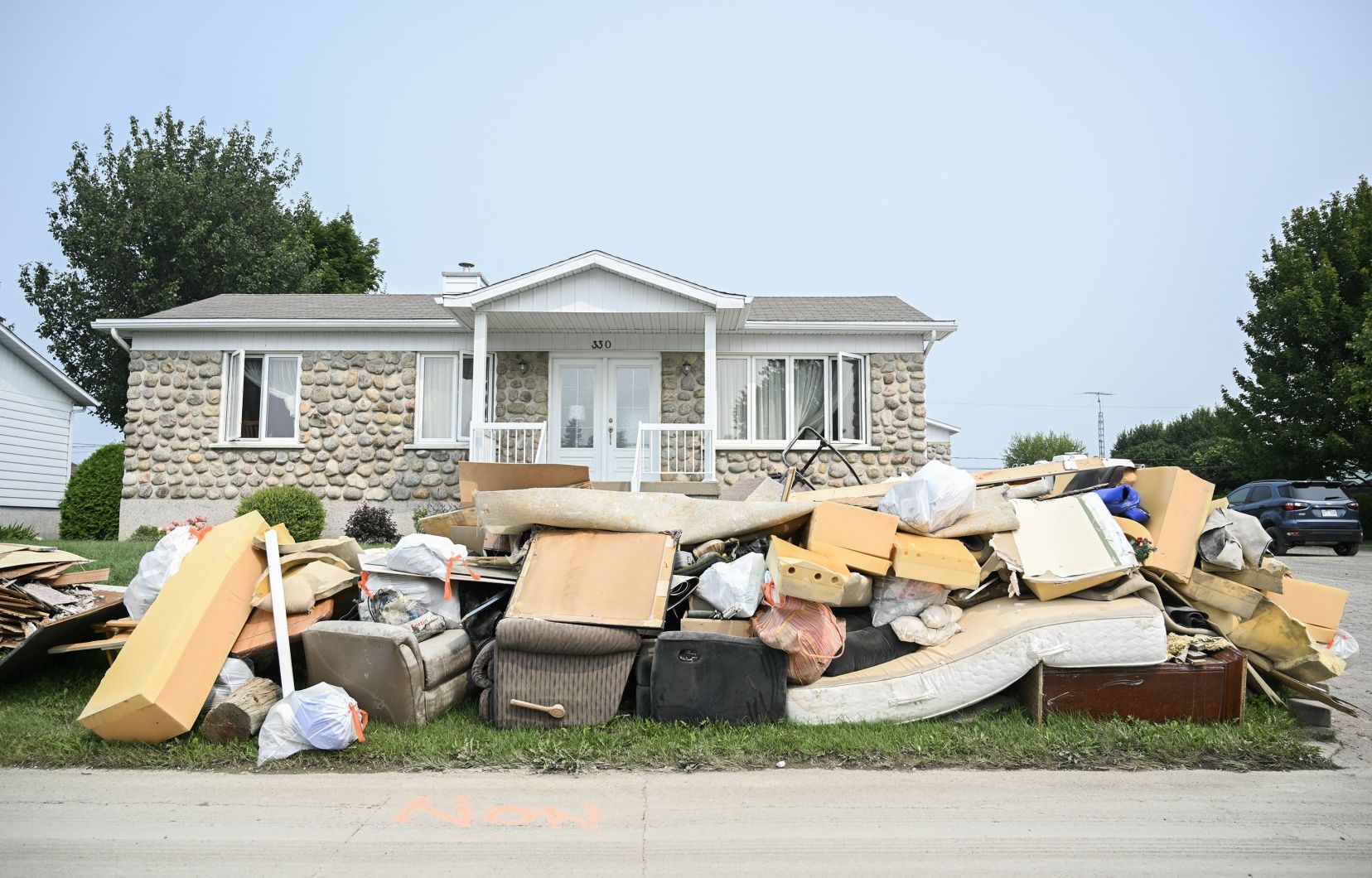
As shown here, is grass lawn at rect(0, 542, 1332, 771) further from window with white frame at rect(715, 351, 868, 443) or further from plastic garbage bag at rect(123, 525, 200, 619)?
window with white frame at rect(715, 351, 868, 443)

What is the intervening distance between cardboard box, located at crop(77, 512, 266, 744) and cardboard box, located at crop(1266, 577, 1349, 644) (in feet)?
22.5

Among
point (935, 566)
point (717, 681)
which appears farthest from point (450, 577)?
point (935, 566)

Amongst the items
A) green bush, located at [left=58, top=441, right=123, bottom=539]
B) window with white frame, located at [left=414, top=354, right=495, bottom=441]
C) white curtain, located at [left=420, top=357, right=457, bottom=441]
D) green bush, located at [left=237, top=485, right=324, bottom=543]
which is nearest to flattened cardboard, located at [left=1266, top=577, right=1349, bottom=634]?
window with white frame, located at [left=414, top=354, right=495, bottom=441]

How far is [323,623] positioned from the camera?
18.0 ft

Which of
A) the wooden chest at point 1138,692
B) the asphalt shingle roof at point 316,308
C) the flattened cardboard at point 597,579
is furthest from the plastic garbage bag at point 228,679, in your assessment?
the asphalt shingle roof at point 316,308

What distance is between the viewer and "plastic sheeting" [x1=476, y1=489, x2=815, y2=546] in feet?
20.8

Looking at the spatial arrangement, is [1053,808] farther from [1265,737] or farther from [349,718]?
[349,718]

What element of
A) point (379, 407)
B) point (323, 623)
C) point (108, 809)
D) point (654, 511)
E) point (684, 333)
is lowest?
point (108, 809)

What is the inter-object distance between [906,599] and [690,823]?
2.36 m

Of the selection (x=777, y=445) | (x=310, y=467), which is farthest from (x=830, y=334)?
(x=310, y=467)

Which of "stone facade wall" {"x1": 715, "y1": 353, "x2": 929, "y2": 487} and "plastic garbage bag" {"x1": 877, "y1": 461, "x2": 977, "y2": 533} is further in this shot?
"stone facade wall" {"x1": 715, "y1": 353, "x2": 929, "y2": 487}

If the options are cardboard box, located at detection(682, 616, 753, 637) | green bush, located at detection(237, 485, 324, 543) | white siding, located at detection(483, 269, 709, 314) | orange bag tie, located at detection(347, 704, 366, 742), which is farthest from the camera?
green bush, located at detection(237, 485, 324, 543)

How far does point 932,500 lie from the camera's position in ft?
19.8

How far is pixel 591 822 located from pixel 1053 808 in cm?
215
